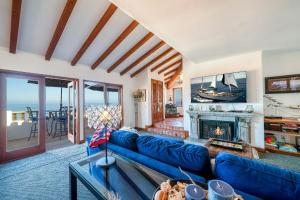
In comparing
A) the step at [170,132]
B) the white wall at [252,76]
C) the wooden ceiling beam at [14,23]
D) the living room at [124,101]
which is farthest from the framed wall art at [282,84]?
the wooden ceiling beam at [14,23]

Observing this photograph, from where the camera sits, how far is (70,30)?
119 inches

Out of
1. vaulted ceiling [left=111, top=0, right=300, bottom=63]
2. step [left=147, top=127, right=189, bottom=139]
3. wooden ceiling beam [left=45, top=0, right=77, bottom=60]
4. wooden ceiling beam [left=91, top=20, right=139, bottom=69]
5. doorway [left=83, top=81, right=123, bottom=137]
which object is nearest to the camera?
vaulted ceiling [left=111, top=0, right=300, bottom=63]

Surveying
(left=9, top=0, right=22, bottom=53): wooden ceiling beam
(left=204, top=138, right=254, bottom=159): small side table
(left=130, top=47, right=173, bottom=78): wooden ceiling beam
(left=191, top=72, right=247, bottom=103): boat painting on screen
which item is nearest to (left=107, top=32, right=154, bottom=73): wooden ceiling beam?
(left=130, top=47, right=173, bottom=78): wooden ceiling beam

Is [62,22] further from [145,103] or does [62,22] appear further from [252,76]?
[252,76]

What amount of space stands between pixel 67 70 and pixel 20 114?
5.32 feet

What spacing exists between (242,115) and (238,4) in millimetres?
2707

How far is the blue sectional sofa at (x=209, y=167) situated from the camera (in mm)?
834

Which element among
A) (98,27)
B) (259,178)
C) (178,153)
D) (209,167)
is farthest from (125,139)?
(98,27)

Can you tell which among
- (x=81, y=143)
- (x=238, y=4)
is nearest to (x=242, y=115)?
(x=238, y=4)

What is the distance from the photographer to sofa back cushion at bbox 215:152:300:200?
81cm

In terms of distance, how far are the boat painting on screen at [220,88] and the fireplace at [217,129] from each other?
0.66m

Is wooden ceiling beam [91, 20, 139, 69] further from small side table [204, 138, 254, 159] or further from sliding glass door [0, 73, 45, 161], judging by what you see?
small side table [204, 138, 254, 159]

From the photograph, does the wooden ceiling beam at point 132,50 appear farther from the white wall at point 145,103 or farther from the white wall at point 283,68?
the white wall at point 283,68

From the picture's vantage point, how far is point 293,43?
9.75 feet
